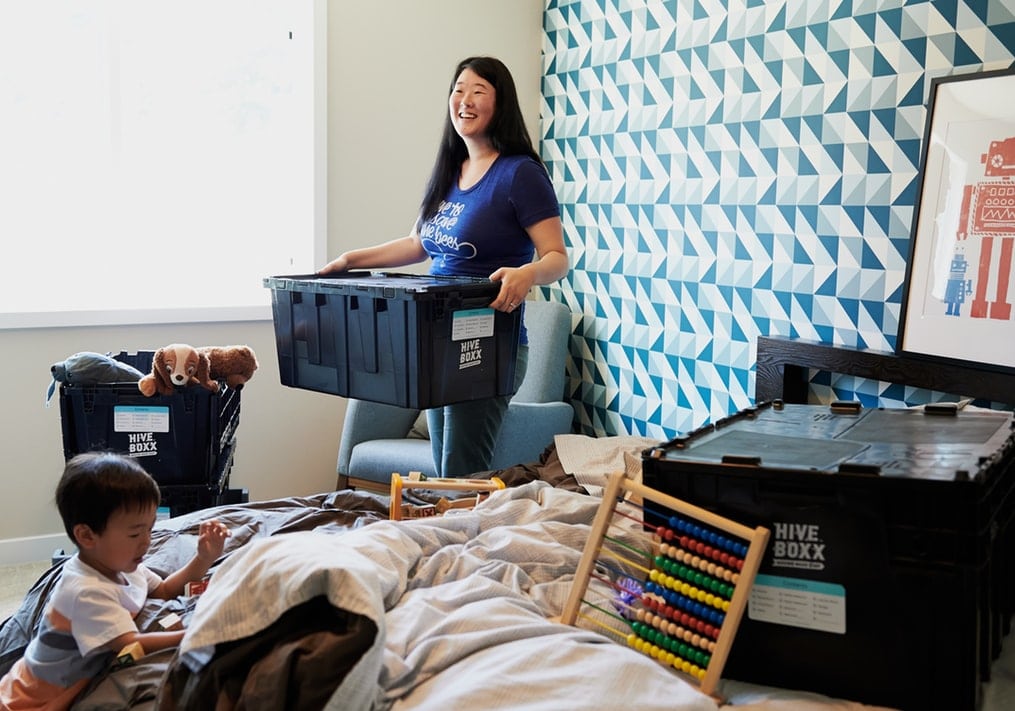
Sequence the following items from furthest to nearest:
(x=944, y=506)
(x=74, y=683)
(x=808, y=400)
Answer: (x=808, y=400)
(x=74, y=683)
(x=944, y=506)

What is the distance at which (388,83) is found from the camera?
13.7ft

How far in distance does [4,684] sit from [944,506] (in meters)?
1.65

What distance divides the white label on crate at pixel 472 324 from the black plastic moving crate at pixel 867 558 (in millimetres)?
846

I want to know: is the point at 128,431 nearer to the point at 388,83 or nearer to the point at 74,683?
the point at 74,683

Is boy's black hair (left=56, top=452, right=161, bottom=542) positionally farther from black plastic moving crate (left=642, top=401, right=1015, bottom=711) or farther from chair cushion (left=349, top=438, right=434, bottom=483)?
chair cushion (left=349, top=438, right=434, bottom=483)

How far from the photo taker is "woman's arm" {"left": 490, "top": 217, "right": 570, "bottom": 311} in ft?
8.27

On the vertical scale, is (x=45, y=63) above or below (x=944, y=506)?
above

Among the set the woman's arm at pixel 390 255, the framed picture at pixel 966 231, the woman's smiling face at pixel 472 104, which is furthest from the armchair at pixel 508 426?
the framed picture at pixel 966 231

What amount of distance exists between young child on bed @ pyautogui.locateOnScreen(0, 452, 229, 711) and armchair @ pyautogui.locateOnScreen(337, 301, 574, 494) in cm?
166

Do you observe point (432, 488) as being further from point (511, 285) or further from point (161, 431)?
point (161, 431)

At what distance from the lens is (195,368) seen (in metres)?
2.71

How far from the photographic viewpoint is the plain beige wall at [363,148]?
161 inches

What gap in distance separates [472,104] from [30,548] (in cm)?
238

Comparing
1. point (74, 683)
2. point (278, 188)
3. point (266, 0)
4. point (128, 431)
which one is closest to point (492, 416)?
point (128, 431)
